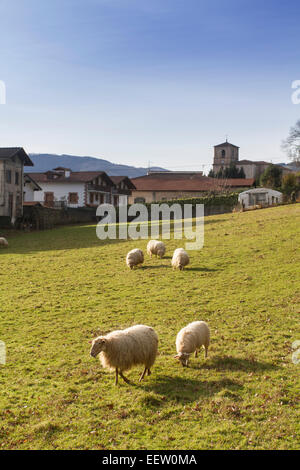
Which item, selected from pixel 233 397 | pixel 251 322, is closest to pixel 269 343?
pixel 251 322

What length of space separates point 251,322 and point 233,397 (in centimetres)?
459

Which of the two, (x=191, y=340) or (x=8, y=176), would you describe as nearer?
(x=191, y=340)

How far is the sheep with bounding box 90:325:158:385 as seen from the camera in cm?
902

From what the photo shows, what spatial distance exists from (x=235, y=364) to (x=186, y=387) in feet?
5.25

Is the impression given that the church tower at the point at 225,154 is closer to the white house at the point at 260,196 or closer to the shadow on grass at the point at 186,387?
the white house at the point at 260,196

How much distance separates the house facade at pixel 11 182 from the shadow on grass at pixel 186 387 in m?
37.8

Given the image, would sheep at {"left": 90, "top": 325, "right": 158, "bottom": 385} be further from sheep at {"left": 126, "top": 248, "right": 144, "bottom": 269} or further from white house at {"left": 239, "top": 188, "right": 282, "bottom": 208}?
white house at {"left": 239, "top": 188, "right": 282, "bottom": 208}

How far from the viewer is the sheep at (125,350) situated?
9023 millimetres

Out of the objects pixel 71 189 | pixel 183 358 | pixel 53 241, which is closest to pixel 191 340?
pixel 183 358

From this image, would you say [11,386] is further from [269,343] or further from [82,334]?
[269,343]

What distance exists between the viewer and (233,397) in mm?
8367

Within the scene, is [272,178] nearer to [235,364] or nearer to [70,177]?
[70,177]

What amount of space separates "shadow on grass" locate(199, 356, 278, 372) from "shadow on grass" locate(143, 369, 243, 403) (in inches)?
27.4

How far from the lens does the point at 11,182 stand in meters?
48.0
